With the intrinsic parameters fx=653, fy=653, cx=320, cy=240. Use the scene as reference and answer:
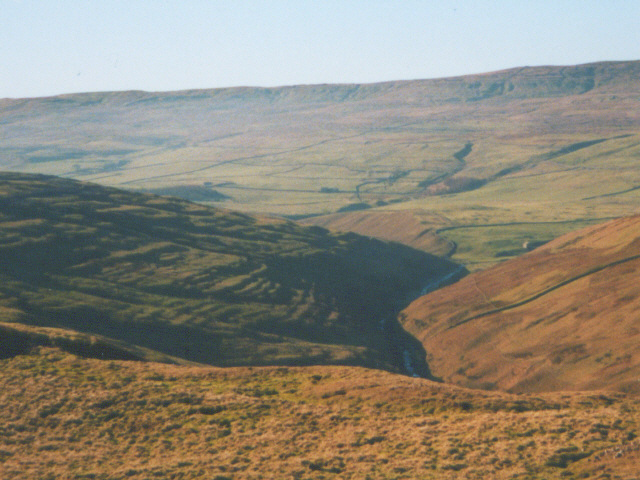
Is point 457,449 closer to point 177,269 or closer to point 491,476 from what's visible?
point 491,476

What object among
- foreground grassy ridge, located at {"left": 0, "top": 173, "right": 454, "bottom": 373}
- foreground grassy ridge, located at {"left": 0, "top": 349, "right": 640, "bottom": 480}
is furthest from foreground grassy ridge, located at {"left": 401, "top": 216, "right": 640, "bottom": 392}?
foreground grassy ridge, located at {"left": 0, "top": 349, "right": 640, "bottom": 480}

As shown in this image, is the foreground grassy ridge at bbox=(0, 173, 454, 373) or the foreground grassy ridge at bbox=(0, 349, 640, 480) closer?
the foreground grassy ridge at bbox=(0, 349, 640, 480)

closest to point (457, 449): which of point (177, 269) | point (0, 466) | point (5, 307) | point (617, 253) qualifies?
point (0, 466)

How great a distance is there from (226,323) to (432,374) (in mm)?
39678

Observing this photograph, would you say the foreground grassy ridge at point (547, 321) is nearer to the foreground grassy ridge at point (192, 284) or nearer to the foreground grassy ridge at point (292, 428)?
the foreground grassy ridge at point (192, 284)

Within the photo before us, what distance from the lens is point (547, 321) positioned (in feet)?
372

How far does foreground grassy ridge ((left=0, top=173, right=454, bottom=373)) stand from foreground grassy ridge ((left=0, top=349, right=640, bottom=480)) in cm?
4629

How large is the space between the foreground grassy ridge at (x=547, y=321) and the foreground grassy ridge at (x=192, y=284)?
9599 millimetres

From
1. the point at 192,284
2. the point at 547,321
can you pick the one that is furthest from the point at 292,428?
the point at 192,284

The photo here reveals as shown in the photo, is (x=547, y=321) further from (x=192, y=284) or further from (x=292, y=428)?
(x=292, y=428)

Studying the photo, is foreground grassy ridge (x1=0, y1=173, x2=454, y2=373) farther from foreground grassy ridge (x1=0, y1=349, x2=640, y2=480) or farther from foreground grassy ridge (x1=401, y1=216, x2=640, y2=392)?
foreground grassy ridge (x1=0, y1=349, x2=640, y2=480)

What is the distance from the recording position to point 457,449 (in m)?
41.0

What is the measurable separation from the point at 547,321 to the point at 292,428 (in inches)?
3118

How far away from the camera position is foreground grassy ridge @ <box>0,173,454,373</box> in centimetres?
11331
